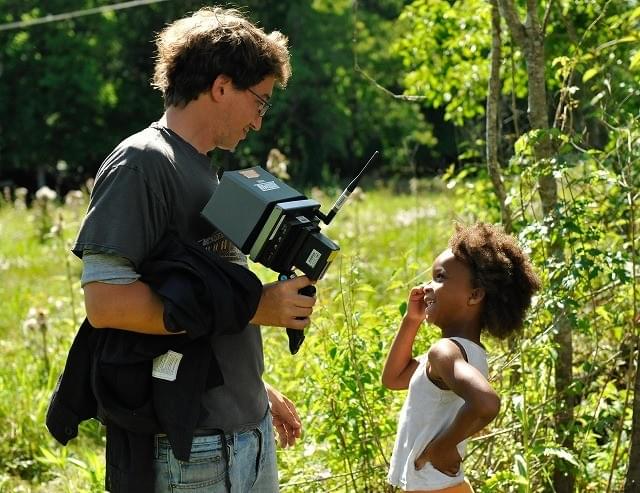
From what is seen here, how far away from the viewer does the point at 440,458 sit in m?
2.62

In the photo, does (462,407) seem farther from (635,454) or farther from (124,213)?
(635,454)

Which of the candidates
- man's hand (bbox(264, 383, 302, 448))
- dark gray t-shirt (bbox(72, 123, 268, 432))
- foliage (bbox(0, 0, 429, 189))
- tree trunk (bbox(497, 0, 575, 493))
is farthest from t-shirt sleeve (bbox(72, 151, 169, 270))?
foliage (bbox(0, 0, 429, 189))

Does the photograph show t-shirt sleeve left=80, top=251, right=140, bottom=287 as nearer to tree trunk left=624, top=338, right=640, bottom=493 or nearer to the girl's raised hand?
the girl's raised hand

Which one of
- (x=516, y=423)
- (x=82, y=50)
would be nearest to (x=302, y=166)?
(x=82, y=50)

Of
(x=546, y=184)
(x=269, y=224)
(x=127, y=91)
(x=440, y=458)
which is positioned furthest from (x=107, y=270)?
(x=127, y=91)

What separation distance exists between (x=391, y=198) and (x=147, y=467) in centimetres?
1569

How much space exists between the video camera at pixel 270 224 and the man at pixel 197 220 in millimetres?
64

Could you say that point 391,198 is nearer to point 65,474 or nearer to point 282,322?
point 65,474

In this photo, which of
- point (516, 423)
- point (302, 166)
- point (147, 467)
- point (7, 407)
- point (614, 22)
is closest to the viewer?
point (147, 467)

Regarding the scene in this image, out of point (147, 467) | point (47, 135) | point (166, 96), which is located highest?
point (166, 96)

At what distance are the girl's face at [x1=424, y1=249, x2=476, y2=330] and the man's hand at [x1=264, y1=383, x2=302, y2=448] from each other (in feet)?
1.60

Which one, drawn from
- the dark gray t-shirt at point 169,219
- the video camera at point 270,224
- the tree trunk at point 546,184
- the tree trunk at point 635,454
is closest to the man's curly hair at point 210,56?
the dark gray t-shirt at point 169,219

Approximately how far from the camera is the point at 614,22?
15.7 feet

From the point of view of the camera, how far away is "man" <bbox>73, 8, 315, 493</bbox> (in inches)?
86.8
